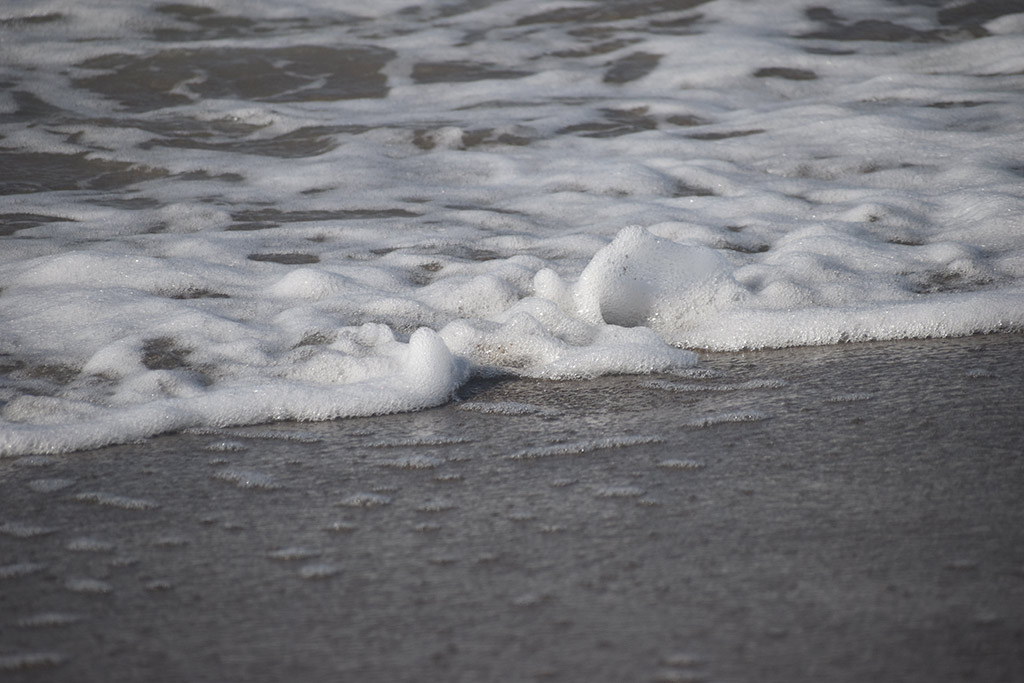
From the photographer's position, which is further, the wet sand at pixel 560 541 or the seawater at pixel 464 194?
the seawater at pixel 464 194

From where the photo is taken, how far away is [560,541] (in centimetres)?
173

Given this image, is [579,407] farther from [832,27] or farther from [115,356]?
[832,27]

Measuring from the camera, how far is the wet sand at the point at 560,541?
1394mm

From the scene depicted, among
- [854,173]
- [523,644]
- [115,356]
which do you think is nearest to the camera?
[523,644]

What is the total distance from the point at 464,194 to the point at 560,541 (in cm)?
331

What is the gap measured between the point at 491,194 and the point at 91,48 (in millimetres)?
4495

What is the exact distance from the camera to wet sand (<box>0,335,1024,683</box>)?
1.39 m

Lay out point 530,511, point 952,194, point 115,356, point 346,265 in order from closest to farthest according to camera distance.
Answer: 1. point 530,511
2. point 115,356
3. point 346,265
4. point 952,194

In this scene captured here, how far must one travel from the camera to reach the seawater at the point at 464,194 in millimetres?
2828

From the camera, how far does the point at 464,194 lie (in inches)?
191

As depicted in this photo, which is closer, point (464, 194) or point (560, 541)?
point (560, 541)

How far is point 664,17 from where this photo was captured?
847 centimetres

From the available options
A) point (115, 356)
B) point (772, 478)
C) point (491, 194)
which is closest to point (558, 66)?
point (491, 194)

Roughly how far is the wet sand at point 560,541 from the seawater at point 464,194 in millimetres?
336
